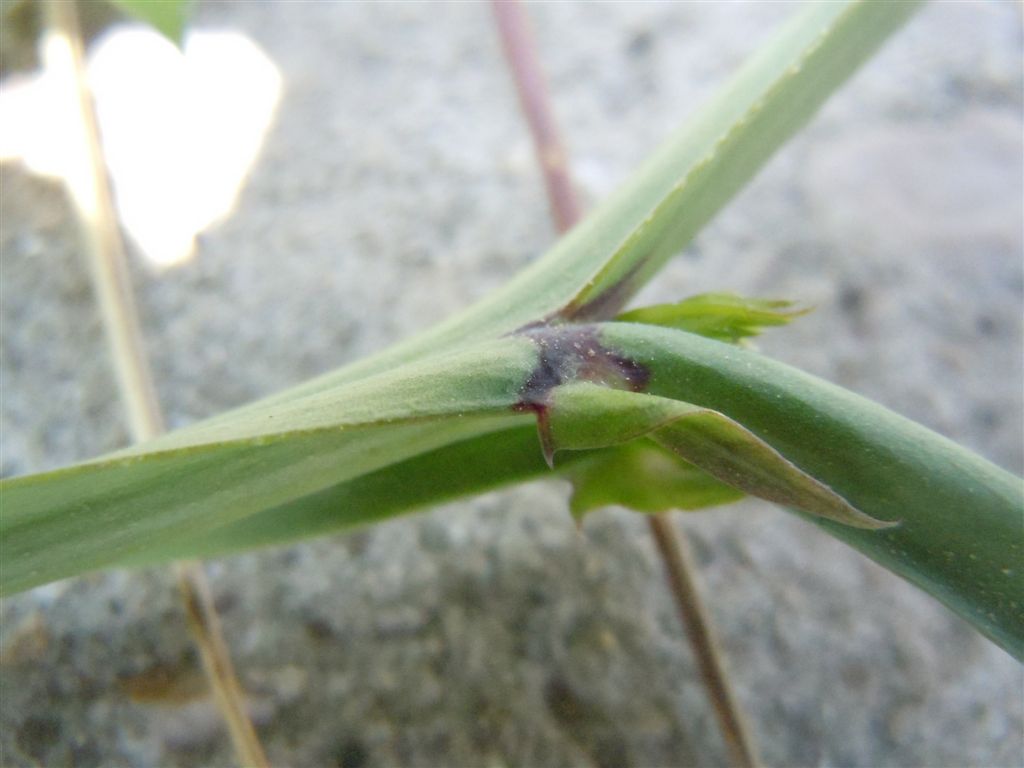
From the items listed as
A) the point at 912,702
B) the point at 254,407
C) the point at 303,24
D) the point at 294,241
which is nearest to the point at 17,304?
the point at 294,241

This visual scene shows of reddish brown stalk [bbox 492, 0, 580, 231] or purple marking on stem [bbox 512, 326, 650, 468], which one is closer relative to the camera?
purple marking on stem [bbox 512, 326, 650, 468]

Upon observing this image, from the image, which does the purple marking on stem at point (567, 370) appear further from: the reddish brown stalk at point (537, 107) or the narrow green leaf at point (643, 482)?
the reddish brown stalk at point (537, 107)

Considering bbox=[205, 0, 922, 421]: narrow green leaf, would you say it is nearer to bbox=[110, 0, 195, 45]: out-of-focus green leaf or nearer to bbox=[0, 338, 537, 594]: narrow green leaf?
bbox=[0, 338, 537, 594]: narrow green leaf

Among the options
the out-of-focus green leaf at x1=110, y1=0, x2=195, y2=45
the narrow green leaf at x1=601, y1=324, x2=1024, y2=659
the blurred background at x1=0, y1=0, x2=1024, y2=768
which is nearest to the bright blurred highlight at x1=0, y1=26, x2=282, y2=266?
the blurred background at x1=0, y1=0, x2=1024, y2=768

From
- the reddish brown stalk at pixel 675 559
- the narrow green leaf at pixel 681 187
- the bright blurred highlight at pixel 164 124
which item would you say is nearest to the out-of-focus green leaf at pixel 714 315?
the narrow green leaf at pixel 681 187

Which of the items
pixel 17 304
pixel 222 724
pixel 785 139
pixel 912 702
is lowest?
pixel 912 702

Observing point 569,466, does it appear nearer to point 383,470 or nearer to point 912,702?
point 383,470
